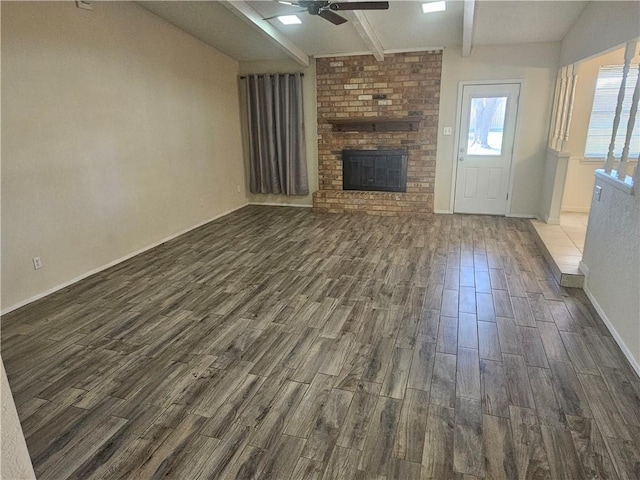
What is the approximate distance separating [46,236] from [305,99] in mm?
4433

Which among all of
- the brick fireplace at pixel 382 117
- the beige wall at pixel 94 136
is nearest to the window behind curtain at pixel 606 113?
the brick fireplace at pixel 382 117

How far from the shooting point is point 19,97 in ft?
10.6

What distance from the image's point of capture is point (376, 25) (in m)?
5.02

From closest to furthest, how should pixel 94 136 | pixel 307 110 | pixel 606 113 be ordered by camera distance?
pixel 94 136, pixel 606 113, pixel 307 110

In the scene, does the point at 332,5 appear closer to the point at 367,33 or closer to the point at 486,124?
the point at 367,33

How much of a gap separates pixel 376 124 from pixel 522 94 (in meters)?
2.13

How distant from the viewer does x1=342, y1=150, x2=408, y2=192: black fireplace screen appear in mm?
6324

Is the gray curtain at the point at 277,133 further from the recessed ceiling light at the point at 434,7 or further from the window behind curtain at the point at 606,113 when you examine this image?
the window behind curtain at the point at 606,113

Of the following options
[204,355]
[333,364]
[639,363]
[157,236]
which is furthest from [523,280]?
[157,236]

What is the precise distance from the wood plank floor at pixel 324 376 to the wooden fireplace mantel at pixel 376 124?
283 centimetres

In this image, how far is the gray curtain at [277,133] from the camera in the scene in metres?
6.48

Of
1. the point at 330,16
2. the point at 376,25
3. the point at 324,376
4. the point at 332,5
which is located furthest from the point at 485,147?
the point at 324,376

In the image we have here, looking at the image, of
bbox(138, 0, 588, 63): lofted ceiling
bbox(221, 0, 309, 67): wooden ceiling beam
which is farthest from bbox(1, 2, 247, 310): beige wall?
bbox(221, 0, 309, 67): wooden ceiling beam

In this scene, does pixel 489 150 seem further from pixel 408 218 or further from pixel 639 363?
pixel 639 363
